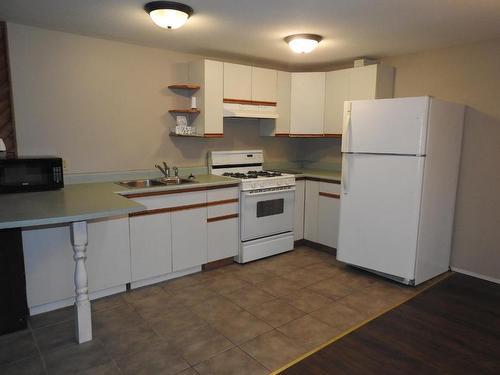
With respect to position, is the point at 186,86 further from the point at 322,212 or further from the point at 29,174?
the point at 322,212

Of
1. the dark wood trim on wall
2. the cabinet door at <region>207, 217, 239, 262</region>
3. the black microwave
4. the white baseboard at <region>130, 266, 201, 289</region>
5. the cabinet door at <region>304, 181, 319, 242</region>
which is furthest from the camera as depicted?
the cabinet door at <region>304, 181, 319, 242</region>

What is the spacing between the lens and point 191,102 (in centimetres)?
380

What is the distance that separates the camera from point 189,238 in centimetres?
342

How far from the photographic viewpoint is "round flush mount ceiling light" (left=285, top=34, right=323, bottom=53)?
316 centimetres

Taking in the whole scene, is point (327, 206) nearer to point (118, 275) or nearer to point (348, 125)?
point (348, 125)

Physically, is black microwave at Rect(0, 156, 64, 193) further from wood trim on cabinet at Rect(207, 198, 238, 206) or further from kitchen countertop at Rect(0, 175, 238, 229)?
wood trim on cabinet at Rect(207, 198, 238, 206)

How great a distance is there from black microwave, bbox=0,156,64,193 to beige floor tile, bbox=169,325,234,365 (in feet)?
4.98

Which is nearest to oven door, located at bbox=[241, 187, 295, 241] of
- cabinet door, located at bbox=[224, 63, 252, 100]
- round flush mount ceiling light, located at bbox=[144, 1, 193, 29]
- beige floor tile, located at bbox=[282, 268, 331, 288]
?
beige floor tile, located at bbox=[282, 268, 331, 288]

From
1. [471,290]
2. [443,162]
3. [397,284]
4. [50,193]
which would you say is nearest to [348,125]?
[443,162]

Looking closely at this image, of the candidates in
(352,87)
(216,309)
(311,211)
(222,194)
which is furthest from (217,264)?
(352,87)

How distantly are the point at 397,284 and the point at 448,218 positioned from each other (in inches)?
33.3

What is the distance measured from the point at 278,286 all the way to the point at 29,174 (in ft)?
7.40

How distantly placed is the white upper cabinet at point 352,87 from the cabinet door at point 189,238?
6.38ft

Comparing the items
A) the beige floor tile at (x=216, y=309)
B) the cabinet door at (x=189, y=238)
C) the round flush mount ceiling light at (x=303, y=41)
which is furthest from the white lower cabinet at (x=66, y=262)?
the round flush mount ceiling light at (x=303, y=41)
